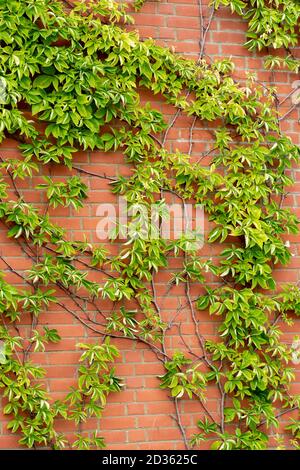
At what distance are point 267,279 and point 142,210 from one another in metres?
0.73

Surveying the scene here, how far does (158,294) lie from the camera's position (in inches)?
122

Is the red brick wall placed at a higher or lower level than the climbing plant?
lower

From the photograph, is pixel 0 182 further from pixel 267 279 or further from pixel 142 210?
pixel 267 279

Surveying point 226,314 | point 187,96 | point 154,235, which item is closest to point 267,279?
point 226,314

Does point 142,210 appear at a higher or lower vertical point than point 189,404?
higher

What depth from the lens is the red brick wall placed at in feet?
9.78

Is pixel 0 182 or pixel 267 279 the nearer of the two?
pixel 0 182

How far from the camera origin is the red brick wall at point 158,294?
9.78 ft

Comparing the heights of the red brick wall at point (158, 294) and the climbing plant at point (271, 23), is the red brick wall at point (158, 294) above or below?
below

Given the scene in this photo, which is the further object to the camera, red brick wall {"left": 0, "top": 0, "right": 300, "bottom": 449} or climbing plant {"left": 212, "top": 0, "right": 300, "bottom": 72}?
climbing plant {"left": 212, "top": 0, "right": 300, "bottom": 72}

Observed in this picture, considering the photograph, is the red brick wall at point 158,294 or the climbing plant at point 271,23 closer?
the red brick wall at point 158,294

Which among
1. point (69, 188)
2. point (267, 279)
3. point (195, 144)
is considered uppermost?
point (195, 144)

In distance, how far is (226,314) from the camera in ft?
10.2

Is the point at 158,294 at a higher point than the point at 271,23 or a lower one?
lower
